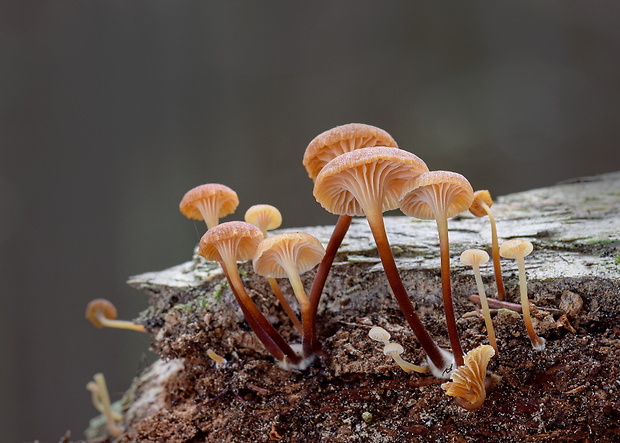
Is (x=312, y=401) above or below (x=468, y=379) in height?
below

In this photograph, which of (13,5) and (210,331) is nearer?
(210,331)

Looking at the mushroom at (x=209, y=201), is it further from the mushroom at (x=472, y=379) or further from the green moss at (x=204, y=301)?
the mushroom at (x=472, y=379)

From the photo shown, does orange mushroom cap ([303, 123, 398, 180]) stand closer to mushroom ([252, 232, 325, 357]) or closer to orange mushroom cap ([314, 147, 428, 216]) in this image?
orange mushroom cap ([314, 147, 428, 216])

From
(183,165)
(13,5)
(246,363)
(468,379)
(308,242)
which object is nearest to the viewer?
(468,379)

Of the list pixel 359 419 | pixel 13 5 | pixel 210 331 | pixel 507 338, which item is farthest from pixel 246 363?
pixel 13 5

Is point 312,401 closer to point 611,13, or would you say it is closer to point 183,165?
point 183,165

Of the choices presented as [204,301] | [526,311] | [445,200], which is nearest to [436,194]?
[445,200]

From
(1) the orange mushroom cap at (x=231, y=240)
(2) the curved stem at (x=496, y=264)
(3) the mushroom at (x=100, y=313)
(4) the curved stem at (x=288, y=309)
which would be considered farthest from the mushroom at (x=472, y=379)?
(3) the mushroom at (x=100, y=313)
